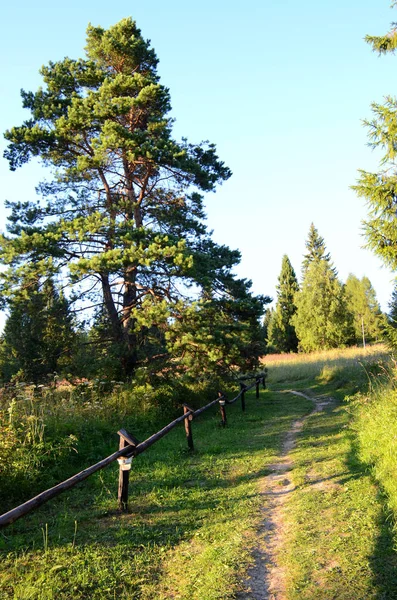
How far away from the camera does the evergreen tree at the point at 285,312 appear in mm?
56381

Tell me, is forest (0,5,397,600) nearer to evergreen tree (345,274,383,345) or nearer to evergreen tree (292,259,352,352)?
evergreen tree (292,259,352,352)

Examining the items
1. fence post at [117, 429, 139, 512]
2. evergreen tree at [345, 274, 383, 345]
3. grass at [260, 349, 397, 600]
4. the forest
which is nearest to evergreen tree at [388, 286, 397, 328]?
the forest

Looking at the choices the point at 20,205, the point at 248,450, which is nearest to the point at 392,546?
the point at 248,450

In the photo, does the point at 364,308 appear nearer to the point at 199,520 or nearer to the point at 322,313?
the point at 322,313

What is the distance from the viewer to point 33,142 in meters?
15.7

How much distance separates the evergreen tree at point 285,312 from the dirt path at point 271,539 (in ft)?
158

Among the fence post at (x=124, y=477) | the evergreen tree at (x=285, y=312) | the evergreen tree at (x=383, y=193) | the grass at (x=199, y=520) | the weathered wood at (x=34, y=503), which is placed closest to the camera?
the weathered wood at (x=34, y=503)

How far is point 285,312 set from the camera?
56500 millimetres

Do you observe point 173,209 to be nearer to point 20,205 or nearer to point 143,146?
point 143,146

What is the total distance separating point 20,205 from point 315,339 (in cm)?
3498

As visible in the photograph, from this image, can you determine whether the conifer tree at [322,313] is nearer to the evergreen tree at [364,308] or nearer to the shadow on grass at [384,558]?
the evergreen tree at [364,308]

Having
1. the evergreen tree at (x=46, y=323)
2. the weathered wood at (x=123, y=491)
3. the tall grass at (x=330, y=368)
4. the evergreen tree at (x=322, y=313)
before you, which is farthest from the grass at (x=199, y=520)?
the evergreen tree at (x=322, y=313)

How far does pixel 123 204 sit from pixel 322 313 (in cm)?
3275

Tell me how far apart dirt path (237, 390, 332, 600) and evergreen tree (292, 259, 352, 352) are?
121 ft
